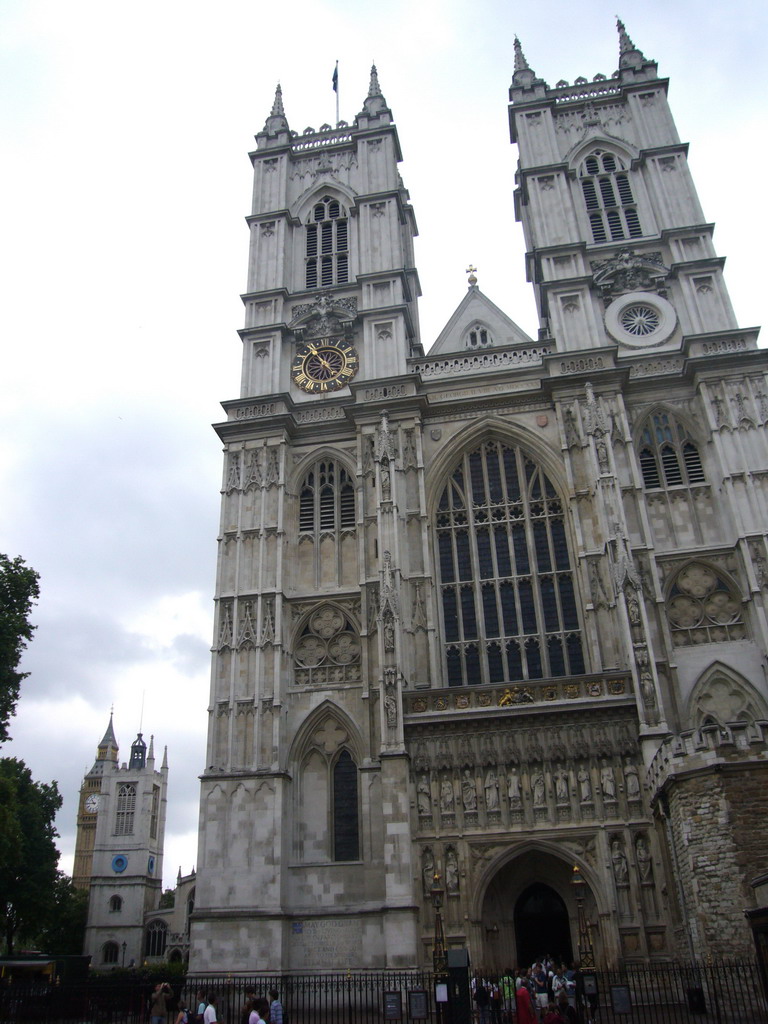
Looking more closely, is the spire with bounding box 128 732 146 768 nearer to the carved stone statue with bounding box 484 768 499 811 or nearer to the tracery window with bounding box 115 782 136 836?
the tracery window with bounding box 115 782 136 836

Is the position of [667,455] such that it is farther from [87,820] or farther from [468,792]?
[87,820]

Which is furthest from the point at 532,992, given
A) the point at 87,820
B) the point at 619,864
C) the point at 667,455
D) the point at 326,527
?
the point at 87,820

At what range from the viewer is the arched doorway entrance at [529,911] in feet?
70.3

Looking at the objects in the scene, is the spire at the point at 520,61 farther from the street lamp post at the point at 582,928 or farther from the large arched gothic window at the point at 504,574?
the street lamp post at the point at 582,928

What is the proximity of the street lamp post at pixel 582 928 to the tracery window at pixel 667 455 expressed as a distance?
39.8 ft

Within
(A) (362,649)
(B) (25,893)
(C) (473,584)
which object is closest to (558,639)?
(C) (473,584)

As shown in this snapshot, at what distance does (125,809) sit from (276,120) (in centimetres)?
6417

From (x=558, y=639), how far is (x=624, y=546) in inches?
136

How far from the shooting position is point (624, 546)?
23953 mm

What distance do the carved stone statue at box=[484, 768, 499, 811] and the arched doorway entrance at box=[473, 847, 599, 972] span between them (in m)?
1.30

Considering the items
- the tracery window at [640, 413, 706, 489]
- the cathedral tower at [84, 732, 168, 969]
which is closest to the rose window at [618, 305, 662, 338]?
the tracery window at [640, 413, 706, 489]

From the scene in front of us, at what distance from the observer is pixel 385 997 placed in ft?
50.5

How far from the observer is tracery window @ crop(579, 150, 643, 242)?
3250 cm

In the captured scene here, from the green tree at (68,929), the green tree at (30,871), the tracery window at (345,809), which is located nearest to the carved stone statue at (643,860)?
the tracery window at (345,809)
